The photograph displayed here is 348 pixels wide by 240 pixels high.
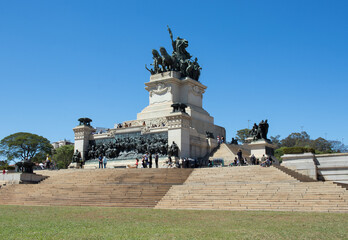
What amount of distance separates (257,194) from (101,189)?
915 centimetres

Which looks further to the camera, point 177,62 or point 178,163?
point 177,62

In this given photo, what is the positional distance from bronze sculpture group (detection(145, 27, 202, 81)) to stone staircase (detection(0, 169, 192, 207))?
20.1m

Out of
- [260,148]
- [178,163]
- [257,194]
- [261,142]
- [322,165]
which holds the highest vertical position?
[261,142]

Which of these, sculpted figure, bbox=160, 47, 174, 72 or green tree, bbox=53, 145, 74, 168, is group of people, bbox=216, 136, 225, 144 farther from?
green tree, bbox=53, 145, 74, 168

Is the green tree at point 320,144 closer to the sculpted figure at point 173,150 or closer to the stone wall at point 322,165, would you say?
the sculpted figure at point 173,150

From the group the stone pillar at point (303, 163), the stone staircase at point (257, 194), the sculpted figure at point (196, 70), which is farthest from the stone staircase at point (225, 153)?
the stone staircase at point (257, 194)

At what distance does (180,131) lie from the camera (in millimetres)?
34219

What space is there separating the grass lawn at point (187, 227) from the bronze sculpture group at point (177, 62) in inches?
1270

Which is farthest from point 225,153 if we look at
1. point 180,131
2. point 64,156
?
point 64,156

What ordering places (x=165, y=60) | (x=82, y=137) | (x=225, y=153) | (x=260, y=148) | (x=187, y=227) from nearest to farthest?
(x=187, y=227) → (x=260, y=148) → (x=225, y=153) → (x=82, y=137) → (x=165, y=60)

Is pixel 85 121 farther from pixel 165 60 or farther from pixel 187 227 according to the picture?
pixel 187 227

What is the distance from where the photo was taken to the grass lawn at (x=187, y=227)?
372 inches

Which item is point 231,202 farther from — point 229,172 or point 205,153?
point 205,153

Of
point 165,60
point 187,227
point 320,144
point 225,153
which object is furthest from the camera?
point 320,144
